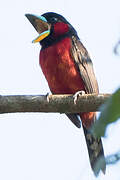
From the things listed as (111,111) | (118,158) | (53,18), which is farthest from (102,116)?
(53,18)

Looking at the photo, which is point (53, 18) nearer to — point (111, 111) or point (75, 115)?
point (75, 115)

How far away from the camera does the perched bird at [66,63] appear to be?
4648 millimetres

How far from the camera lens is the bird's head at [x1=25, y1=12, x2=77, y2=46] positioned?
5.02 metres

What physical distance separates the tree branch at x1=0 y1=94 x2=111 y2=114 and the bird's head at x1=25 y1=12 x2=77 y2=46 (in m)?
1.64

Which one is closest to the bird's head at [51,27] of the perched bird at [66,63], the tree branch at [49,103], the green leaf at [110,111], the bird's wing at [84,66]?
the perched bird at [66,63]

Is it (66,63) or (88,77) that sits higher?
(66,63)

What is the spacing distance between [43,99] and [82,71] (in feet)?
4.67

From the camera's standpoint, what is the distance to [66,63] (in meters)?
4.62

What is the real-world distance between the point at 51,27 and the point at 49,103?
1989mm

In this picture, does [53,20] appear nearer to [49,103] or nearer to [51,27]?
[51,27]

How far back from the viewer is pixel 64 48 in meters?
4.76

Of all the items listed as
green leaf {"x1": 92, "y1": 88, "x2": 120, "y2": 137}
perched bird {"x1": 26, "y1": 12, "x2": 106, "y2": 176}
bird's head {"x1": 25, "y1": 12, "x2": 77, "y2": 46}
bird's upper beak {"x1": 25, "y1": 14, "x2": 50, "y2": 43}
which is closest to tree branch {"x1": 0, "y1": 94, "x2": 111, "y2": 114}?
perched bird {"x1": 26, "y1": 12, "x2": 106, "y2": 176}

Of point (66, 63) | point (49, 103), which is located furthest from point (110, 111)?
point (66, 63)

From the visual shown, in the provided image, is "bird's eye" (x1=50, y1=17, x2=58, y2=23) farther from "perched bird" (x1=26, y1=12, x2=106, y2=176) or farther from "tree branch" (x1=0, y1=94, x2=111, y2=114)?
"tree branch" (x1=0, y1=94, x2=111, y2=114)
